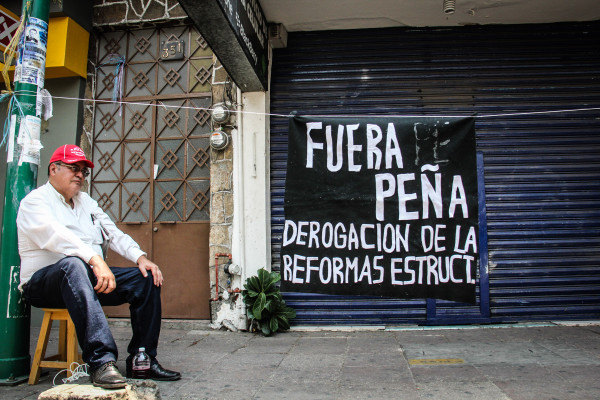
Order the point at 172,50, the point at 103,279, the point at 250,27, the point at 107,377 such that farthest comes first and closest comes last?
the point at 172,50, the point at 250,27, the point at 103,279, the point at 107,377

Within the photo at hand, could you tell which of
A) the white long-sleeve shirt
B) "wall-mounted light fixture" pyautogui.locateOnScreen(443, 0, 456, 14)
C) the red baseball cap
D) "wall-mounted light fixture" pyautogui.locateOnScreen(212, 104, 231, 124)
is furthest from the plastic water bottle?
"wall-mounted light fixture" pyautogui.locateOnScreen(443, 0, 456, 14)

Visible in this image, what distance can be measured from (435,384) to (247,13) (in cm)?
365

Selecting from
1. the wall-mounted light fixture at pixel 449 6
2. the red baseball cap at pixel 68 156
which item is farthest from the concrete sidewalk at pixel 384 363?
the wall-mounted light fixture at pixel 449 6

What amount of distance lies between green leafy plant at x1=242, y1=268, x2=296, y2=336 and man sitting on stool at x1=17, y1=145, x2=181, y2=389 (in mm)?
1892

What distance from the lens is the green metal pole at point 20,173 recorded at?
3395 mm

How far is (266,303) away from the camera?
17.1 ft

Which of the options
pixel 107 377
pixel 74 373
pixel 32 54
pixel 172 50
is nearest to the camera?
pixel 107 377

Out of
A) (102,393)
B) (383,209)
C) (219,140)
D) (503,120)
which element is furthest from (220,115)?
(102,393)

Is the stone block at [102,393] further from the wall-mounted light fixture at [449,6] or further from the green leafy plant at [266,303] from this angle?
the wall-mounted light fixture at [449,6]

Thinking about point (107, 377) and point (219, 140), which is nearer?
point (107, 377)

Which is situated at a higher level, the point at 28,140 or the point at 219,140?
the point at 219,140

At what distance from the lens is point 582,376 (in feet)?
10.9

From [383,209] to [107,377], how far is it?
2.20 meters

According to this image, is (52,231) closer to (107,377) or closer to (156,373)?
(107,377)
